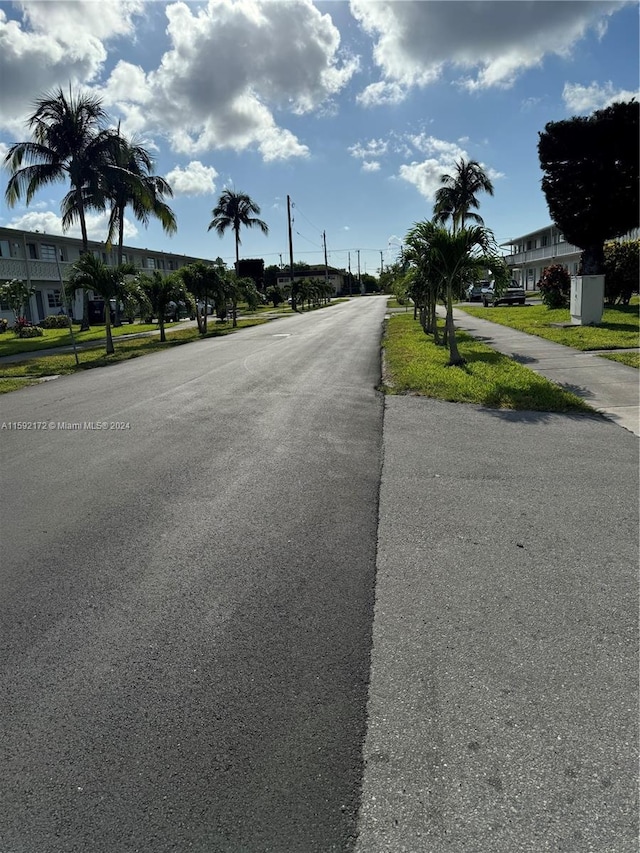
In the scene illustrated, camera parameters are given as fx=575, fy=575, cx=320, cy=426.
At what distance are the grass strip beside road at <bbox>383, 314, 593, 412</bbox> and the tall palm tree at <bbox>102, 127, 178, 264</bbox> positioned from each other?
20.7 m

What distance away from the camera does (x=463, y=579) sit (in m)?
3.55

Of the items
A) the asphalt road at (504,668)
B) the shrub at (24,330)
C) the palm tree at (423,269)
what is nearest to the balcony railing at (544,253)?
the palm tree at (423,269)

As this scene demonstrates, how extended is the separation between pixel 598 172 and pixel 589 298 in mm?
8886

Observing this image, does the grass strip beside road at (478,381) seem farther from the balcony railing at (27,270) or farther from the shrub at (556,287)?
the balcony railing at (27,270)

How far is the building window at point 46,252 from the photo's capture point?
127ft

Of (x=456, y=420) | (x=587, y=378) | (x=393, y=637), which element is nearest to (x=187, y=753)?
(x=393, y=637)

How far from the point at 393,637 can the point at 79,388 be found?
36.0 feet

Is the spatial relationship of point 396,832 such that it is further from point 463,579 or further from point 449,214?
point 449,214

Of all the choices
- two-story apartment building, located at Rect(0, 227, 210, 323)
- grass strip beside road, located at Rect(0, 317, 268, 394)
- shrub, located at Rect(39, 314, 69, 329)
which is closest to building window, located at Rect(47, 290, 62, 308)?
two-story apartment building, located at Rect(0, 227, 210, 323)

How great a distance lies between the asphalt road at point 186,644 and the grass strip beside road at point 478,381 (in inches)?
119

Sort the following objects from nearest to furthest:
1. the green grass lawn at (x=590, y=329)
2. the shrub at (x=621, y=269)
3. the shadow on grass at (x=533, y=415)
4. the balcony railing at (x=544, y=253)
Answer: the shadow on grass at (x=533, y=415), the green grass lawn at (x=590, y=329), the shrub at (x=621, y=269), the balcony railing at (x=544, y=253)

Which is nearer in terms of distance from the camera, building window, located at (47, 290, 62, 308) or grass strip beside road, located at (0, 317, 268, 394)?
grass strip beside road, located at (0, 317, 268, 394)

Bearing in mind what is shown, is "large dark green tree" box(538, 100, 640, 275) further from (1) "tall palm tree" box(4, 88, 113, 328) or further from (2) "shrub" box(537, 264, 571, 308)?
(1) "tall palm tree" box(4, 88, 113, 328)

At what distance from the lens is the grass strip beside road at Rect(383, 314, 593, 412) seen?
8.65 metres
